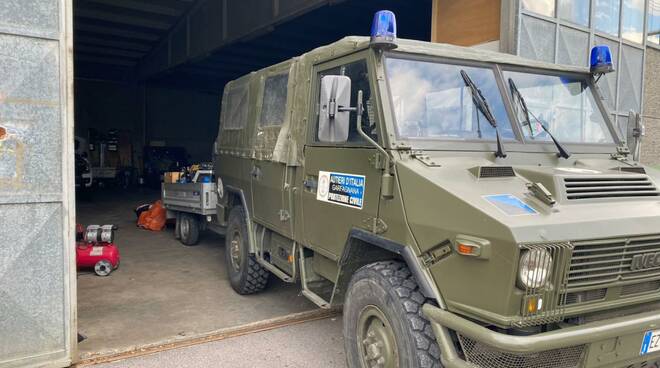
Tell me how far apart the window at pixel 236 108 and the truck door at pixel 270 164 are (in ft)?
1.84

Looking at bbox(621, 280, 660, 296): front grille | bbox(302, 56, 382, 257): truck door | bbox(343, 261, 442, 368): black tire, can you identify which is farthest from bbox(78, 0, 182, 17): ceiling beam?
bbox(621, 280, 660, 296): front grille

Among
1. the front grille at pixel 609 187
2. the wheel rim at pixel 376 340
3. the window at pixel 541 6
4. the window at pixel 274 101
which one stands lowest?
the wheel rim at pixel 376 340

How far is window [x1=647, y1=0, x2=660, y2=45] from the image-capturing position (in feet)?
30.0

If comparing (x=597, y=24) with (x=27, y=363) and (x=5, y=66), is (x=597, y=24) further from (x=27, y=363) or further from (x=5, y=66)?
(x=27, y=363)

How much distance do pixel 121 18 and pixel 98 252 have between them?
9.75m

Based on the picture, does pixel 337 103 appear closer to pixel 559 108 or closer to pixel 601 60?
pixel 559 108

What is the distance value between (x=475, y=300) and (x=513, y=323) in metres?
0.21

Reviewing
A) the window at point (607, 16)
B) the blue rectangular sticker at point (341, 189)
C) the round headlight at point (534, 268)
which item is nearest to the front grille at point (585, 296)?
the round headlight at point (534, 268)

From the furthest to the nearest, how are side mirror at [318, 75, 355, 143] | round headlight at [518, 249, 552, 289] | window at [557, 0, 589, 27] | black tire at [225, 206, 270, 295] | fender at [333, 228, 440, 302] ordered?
window at [557, 0, 589, 27], black tire at [225, 206, 270, 295], side mirror at [318, 75, 355, 143], fender at [333, 228, 440, 302], round headlight at [518, 249, 552, 289]

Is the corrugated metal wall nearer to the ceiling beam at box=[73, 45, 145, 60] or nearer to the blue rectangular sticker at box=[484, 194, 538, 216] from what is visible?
the blue rectangular sticker at box=[484, 194, 538, 216]

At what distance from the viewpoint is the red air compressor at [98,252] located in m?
6.52

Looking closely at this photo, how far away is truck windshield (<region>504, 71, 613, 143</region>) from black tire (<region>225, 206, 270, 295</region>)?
3198mm

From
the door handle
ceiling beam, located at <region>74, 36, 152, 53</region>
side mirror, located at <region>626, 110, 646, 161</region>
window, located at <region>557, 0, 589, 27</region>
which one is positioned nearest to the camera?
side mirror, located at <region>626, 110, 646, 161</region>

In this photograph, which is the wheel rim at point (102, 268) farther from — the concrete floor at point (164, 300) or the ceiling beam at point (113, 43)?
the ceiling beam at point (113, 43)
